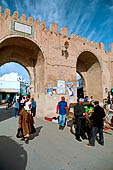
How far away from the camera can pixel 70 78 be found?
9727 mm

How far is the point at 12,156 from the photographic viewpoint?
10.3ft

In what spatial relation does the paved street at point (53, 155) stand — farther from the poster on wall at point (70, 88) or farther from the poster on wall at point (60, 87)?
the poster on wall at point (70, 88)

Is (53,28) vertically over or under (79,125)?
over

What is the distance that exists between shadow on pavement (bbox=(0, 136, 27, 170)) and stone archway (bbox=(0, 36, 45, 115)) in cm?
536

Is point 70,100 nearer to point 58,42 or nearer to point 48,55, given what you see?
point 48,55

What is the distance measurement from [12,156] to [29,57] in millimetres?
8795

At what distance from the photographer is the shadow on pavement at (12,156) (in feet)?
8.84

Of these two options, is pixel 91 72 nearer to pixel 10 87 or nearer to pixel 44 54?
pixel 44 54

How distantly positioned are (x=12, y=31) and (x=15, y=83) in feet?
90.3

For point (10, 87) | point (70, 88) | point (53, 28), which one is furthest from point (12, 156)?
point (10, 87)

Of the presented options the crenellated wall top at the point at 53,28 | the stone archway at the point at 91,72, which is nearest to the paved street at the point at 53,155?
the crenellated wall top at the point at 53,28

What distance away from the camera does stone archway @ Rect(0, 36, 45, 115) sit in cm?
905

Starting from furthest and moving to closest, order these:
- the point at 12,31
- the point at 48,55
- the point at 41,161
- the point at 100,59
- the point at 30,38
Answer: the point at 100,59 < the point at 48,55 < the point at 30,38 < the point at 12,31 < the point at 41,161

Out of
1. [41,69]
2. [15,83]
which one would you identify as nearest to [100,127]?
[41,69]
